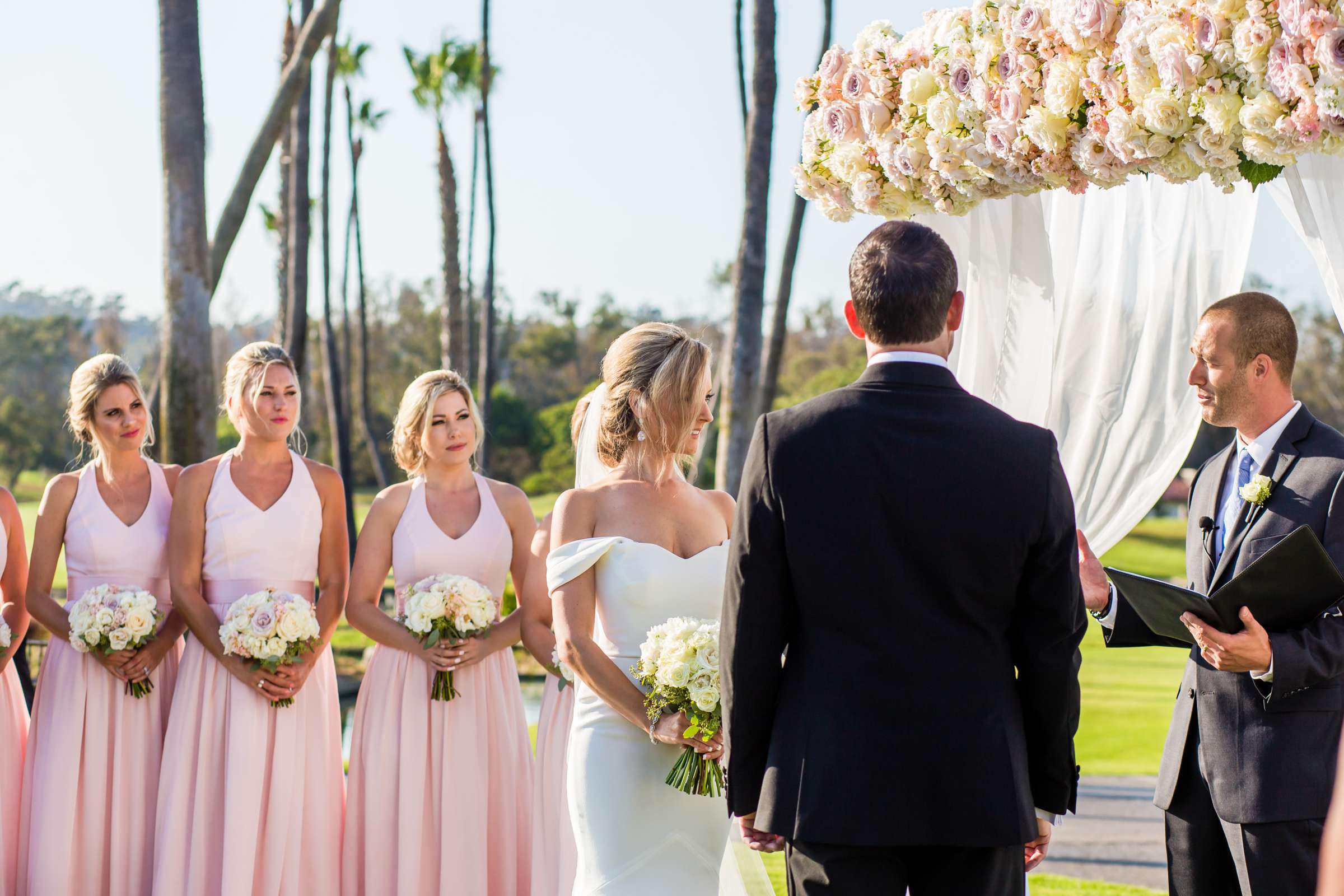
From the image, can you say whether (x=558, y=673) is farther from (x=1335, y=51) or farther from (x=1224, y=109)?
(x=1335, y=51)

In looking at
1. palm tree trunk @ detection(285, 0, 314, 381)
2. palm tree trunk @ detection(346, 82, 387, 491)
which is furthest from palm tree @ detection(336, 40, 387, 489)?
palm tree trunk @ detection(285, 0, 314, 381)

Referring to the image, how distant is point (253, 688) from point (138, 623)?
51cm

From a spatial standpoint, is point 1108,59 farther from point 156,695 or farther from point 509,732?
point 156,695

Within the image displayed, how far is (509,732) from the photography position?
528 cm

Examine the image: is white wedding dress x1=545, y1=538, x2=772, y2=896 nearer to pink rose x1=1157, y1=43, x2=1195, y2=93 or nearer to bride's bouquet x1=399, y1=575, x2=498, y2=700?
bride's bouquet x1=399, y1=575, x2=498, y2=700

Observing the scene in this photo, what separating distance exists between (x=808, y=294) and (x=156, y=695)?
2134 inches

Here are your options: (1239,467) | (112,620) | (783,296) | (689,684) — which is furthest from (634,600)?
(783,296)

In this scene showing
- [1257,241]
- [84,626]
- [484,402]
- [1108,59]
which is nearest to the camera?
[1108,59]

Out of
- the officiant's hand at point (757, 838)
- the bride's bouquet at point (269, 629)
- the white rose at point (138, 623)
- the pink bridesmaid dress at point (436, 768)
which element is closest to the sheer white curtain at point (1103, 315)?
the officiant's hand at point (757, 838)

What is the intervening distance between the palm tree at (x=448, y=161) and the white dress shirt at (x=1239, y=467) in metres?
22.7

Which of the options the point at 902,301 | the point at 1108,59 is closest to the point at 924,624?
the point at 902,301

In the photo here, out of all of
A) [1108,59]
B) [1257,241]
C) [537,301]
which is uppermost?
[1108,59]

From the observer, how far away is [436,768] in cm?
518

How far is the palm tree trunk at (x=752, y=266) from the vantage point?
10.5 meters
